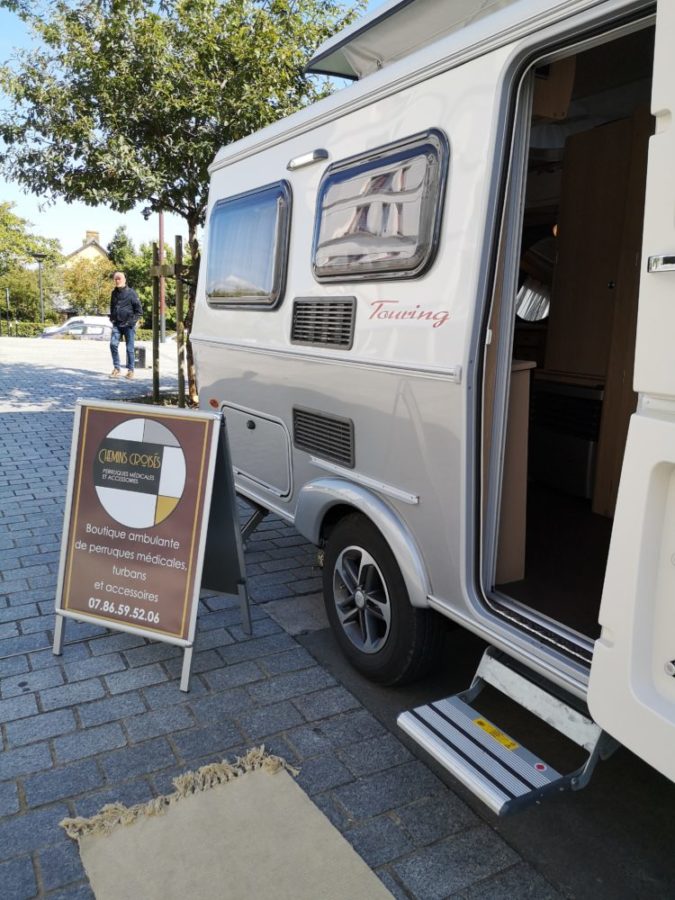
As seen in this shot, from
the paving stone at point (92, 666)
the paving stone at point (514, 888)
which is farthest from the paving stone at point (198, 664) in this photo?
the paving stone at point (514, 888)

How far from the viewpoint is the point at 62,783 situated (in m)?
2.67

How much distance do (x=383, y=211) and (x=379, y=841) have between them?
2.40 meters

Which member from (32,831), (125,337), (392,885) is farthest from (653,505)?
(125,337)

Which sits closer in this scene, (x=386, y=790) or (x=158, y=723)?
(x=386, y=790)

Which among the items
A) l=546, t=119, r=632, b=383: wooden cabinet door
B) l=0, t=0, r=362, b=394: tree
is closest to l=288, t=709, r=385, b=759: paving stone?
l=546, t=119, r=632, b=383: wooden cabinet door

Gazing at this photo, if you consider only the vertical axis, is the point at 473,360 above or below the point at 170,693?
above

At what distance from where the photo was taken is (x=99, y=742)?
2900 millimetres

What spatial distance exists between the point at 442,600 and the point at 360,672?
79 centimetres

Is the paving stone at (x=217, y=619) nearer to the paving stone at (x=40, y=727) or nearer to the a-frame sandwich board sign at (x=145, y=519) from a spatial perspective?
the a-frame sandwich board sign at (x=145, y=519)

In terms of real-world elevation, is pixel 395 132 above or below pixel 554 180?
below

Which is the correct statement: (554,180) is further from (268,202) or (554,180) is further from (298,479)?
(298,479)

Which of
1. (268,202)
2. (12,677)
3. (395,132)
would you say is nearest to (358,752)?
(12,677)

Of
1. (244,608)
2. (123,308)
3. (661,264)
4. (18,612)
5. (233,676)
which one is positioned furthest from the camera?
(123,308)

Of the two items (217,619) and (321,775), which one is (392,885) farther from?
(217,619)
